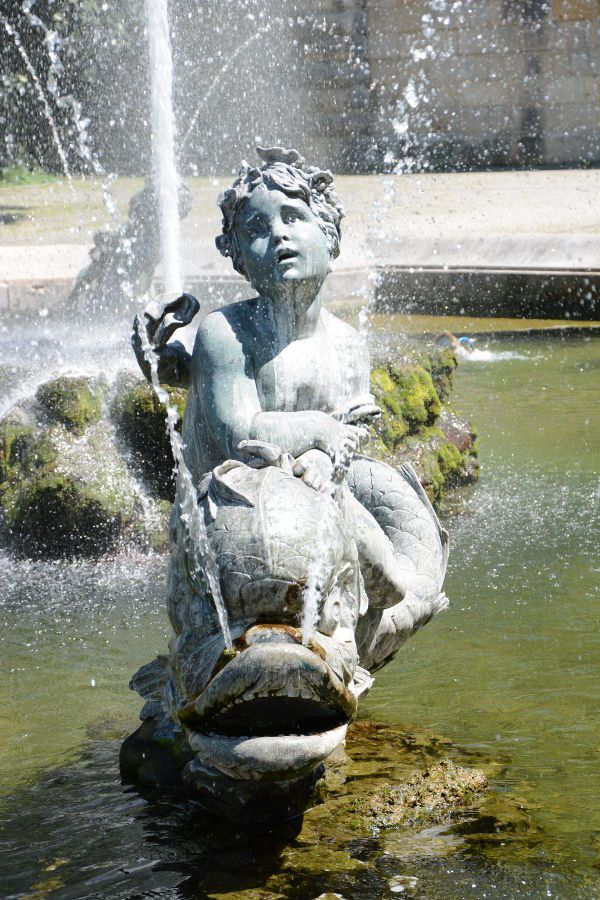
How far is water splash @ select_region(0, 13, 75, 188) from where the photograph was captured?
66.4 ft

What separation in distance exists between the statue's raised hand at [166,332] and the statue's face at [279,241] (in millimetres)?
211

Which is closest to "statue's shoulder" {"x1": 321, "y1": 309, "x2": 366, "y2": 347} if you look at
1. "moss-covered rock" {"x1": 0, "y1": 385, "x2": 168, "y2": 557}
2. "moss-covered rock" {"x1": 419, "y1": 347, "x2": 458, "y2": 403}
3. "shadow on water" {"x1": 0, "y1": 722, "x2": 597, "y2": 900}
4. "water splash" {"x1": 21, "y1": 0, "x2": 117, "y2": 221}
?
"shadow on water" {"x1": 0, "y1": 722, "x2": 597, "y2": 900}

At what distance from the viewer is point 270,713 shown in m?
2.63

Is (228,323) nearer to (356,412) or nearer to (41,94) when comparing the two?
(356,412)

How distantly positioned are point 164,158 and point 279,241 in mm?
8204

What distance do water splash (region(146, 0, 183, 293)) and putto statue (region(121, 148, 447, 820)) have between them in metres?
6.26

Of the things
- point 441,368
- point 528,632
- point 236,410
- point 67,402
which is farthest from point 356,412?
point 441,368

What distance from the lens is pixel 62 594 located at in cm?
548

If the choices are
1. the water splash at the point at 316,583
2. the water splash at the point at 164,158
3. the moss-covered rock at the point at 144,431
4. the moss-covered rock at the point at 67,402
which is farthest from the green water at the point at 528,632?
the water splash at the point at 164,158

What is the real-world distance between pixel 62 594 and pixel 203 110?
51.2ft

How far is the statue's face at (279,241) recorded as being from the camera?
309 centimetres

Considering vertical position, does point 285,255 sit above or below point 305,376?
above

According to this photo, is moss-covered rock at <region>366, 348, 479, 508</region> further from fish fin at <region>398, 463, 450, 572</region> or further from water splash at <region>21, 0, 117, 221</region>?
water splash at <region>21, 0, 117, 221</region>

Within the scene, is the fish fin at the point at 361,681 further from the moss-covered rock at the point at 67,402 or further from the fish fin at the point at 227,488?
the moss-covered rock at the point at 67,402
